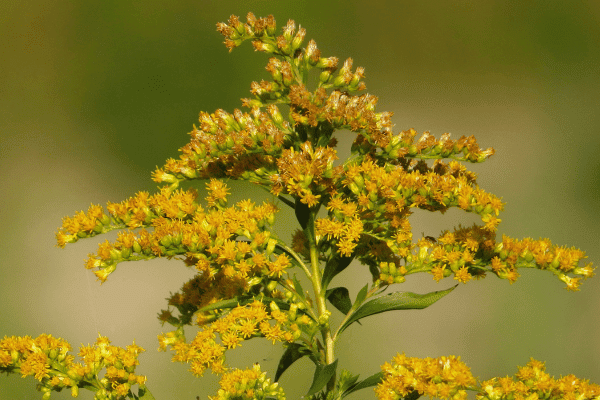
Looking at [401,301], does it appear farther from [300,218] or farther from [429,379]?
[300,218]

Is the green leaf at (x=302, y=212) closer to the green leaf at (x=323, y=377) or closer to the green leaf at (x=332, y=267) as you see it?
the green leaf at (x=332, y=267)

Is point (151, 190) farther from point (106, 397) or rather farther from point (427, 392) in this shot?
point (427, 392)

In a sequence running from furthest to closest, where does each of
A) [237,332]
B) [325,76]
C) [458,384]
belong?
1. [325,76]
2. [237,332]
3. [458,384]

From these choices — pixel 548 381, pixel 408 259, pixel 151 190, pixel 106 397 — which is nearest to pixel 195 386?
pixel 151 190

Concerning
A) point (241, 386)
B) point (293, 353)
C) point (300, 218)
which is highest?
point (300, 218)

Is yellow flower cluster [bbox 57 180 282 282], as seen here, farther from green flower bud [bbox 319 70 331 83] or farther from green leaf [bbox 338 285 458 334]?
green flower bud [bbox 319 70 331 83]

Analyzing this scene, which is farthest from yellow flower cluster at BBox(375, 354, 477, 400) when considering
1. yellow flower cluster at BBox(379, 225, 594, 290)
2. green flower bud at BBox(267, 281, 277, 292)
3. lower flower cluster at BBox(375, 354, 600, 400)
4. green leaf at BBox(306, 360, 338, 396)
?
green flower bud at BBox(267, 281, 277, 292)

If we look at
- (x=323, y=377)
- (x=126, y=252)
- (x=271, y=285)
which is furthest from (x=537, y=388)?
(x=126, y=252)
